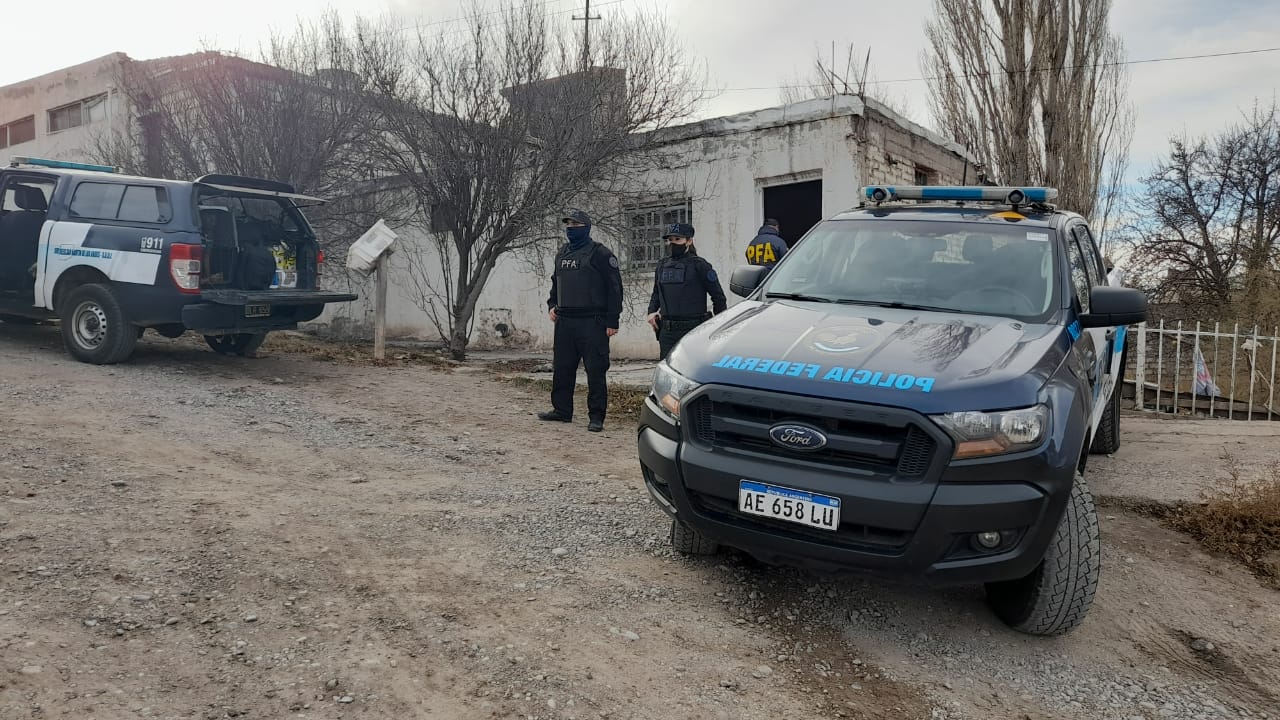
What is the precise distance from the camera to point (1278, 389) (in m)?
11.1

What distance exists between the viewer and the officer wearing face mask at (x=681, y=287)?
6801 mm

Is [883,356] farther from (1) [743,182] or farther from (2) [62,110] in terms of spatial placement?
(2) [62,110]

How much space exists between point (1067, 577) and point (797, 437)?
1.12 metres

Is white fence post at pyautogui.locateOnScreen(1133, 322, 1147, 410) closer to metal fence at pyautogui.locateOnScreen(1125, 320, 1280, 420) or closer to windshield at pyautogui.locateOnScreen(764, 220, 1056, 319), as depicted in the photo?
metal fence at pyautogui.locateOnScreen(1125, 320, 1280, 420)

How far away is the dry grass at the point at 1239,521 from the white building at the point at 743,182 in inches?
245

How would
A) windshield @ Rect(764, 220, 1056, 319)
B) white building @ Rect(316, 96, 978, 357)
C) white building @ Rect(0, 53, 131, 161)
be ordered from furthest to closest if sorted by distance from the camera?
1. white building @ Rect(0, 53, 131, 161)
2. white building @ Rect(316, 96, 978, 357)
3. windshield @ Rect(764, 220, 1056, 319)

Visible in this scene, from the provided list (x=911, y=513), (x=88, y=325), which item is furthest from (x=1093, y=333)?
(x=88, y=325)

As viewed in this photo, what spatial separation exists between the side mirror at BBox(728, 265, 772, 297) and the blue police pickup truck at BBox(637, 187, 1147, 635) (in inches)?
18.3

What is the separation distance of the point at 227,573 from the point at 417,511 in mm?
1073

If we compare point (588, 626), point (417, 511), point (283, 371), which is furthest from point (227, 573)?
point (283, 371)

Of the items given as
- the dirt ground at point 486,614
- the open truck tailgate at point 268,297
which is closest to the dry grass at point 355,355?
the open truck tailgate at point 268,297

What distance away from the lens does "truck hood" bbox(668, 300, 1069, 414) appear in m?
2.73

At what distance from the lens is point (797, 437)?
9.20ft

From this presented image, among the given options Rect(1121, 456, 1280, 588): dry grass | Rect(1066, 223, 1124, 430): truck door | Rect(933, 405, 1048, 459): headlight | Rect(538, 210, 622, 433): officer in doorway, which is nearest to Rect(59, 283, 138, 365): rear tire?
Rect(538, 210, 622, 433): officer in doorway
